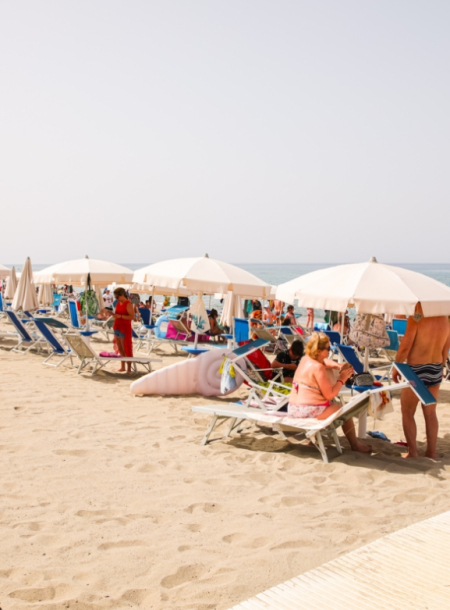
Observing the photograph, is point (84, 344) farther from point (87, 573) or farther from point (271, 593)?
point (271, 593)

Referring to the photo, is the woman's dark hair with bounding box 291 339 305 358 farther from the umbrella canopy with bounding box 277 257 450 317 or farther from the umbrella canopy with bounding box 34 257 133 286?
the umbrella canopy with bounding box 34 257 133 286

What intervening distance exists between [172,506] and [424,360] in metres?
2.63

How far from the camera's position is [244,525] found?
3.73 metres

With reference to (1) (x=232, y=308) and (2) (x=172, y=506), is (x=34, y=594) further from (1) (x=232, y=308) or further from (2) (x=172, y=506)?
(1) (x=232, y=308)

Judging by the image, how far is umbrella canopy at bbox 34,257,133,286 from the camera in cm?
1358

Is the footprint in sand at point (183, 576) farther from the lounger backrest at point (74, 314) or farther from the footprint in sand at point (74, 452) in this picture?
the lounger backrest at point (74, 314)

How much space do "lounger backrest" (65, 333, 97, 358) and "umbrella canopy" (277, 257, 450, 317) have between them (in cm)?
358

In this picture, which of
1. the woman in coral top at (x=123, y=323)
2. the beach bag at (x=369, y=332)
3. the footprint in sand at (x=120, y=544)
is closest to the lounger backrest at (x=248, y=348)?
the beach bag at (x=369, y=332)

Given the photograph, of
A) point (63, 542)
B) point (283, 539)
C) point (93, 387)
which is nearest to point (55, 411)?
point (93, 387)

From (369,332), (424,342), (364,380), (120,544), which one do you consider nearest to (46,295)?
(369,332)

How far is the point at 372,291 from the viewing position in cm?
570

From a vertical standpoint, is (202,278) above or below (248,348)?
above

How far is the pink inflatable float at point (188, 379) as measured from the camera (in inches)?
300

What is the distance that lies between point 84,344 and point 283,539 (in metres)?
5.80
